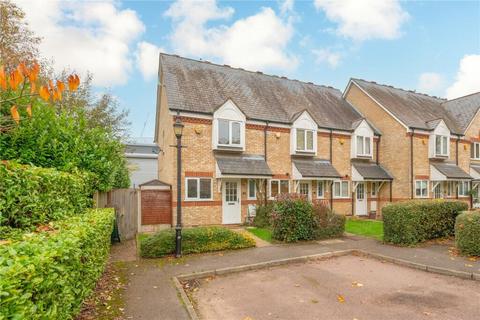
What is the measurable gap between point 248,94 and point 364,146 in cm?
921

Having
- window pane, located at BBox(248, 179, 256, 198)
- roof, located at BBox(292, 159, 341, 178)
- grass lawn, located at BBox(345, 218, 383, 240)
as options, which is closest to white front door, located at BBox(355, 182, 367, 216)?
roof, located at BBox(292, 159, 341, 178)

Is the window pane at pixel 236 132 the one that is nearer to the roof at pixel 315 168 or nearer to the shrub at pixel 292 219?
the roof at pixel 315 168

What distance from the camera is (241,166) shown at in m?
15.5

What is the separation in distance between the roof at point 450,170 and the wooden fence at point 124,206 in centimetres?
2085

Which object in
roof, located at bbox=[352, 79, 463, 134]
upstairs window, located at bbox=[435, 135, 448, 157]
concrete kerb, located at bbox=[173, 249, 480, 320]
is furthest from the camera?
roof, located at bbox=[352, 79, 463, 134]

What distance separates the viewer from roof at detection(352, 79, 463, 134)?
21031 mm

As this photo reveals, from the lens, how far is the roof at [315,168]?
56.0ft

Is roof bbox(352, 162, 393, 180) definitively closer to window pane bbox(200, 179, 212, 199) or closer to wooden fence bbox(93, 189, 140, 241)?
window pane bbox(200, 179, 212, 199)

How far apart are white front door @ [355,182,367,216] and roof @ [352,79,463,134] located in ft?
17.9

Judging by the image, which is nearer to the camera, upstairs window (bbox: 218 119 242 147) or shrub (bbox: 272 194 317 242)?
shrub (bbox: 272 194 317 242)

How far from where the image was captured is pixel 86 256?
13.9ft

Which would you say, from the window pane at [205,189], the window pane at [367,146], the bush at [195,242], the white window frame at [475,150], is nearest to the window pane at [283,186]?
the window pane at [205,189]

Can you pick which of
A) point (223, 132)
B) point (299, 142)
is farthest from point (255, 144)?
point (299, 142)

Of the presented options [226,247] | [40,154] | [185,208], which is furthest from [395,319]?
[185,208]
